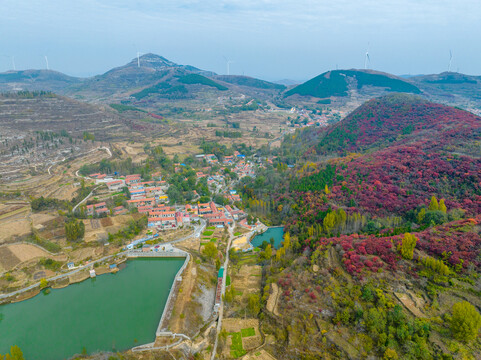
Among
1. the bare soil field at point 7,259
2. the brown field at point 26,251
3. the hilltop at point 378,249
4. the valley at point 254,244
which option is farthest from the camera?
the brown field at point 26,251

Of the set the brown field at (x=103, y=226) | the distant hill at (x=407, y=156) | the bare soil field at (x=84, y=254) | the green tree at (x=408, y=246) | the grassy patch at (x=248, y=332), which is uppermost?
the distant hill at (x=407, y=156)

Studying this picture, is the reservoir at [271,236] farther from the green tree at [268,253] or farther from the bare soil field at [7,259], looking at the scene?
the bare soil field at [7,259]

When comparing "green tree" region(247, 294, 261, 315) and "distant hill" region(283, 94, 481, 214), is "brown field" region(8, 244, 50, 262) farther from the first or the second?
"distant hill" region(283, 94, 481, 214)

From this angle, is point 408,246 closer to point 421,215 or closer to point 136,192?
point 421,215

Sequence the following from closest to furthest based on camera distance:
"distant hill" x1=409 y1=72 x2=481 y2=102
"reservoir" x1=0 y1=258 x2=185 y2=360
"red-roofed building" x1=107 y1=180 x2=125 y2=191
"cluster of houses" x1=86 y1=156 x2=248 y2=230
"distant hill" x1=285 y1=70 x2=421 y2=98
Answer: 1. "reservoir" x1=0 y1=258 x2=185 y2=360
2. "cluster of houses" x1=86 y1=156 x2=248 y2=230
3. "red-roofed building" x1=107 y1=180 x2=125 y2=191
4. "distant hill" x1=409 y1=72 x2=481 y2=102
5. "distant hill" x1=285 y1=70 x2=421 y2=98

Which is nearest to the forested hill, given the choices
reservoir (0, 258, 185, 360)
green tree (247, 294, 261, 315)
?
green tree (247, 294, 261, 315)

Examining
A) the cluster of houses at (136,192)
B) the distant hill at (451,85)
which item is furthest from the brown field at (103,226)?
the distant hill at (451,85)

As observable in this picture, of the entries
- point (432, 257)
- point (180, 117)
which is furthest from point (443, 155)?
point (180, 117)
